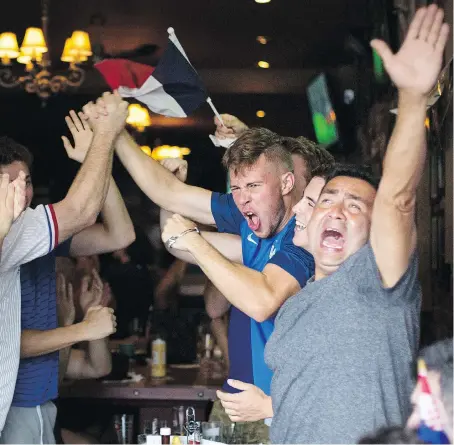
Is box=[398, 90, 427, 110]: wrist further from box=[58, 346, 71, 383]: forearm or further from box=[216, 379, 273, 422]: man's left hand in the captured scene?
box=[58, 346, 71, 383]: forearm

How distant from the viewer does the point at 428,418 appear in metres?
1.93

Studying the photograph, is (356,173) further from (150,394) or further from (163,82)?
(150,394)

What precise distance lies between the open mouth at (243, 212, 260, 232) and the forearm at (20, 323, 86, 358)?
2.68 feet

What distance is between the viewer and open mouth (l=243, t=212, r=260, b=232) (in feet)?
11.2

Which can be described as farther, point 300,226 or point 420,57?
point 300,226

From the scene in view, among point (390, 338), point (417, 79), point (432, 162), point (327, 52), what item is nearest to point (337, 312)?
point (390, 338)

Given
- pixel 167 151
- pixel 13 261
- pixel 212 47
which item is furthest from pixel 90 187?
pixel 167 151

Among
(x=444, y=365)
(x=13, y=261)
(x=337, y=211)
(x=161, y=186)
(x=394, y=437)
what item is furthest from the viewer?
(x=161, y=186)

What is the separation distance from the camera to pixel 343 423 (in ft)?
7.53

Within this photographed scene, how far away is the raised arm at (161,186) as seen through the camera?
371 cm

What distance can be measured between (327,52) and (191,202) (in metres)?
5.06

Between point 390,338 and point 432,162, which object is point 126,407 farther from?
point 390,338

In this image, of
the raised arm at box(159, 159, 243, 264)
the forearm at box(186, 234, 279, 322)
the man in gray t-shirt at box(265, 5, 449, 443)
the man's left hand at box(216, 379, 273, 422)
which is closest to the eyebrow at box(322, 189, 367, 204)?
the man in gray t-shirt at box(265, 5, 449, 443)

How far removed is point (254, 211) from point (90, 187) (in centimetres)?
61
